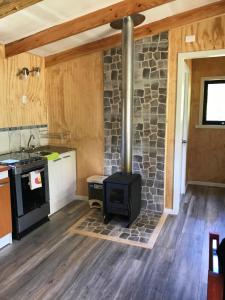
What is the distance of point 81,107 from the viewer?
13.2 feet

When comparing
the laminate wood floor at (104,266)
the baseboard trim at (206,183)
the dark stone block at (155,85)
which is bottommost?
the laminate wood floor at (104,266)

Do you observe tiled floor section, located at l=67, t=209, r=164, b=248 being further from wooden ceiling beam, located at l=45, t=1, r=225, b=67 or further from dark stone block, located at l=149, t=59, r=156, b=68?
wooden ceiling beam, located at l=45, t=1, r=225, b=67

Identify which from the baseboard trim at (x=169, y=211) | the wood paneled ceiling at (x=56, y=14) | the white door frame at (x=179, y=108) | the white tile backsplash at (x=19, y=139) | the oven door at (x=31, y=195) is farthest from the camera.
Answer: the baseboard trim at (x=169, y=211)

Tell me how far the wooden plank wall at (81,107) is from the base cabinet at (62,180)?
Answer: 145 mm

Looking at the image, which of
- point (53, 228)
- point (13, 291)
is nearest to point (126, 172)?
point (53, 228)

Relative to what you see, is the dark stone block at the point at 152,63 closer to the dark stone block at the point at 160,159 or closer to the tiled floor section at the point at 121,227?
the dark stone block at the point at 160,159

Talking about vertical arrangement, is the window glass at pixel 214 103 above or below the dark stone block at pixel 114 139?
above

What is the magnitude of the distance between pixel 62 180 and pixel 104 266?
1.67m

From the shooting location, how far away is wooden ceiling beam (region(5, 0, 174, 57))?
8.28 ft

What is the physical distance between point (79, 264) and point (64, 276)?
0.69ft

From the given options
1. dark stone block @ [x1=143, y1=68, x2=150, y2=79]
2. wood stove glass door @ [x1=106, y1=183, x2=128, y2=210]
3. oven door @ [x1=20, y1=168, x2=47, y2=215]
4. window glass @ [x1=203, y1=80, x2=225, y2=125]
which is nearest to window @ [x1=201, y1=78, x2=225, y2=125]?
window glass @ [x1=203, y1=80, x2=225, y2=125]

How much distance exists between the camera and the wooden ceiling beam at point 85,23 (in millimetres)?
2523

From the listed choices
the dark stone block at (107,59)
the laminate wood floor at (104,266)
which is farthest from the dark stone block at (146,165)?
the dark stone block at (107,59)

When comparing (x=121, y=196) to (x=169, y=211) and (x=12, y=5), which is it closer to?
(x=169, y=211)
